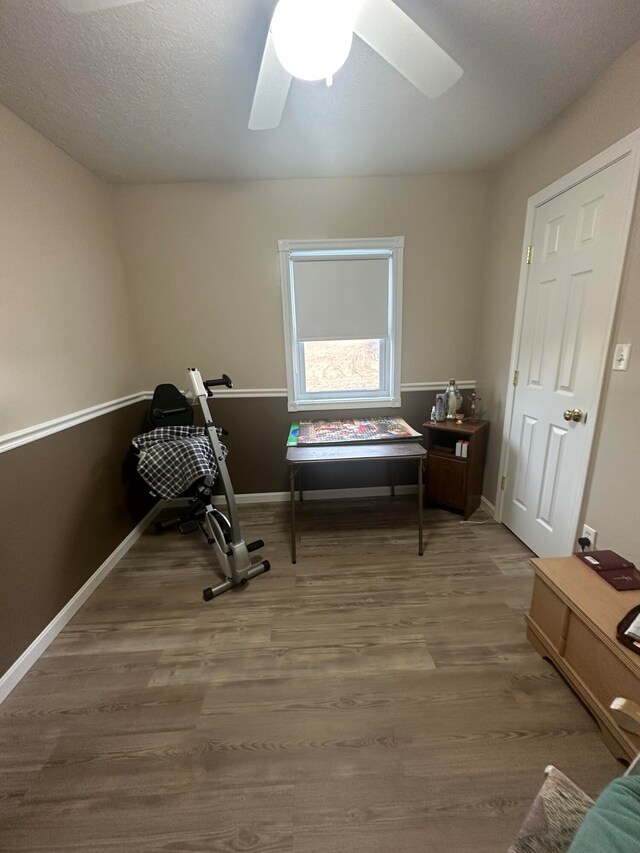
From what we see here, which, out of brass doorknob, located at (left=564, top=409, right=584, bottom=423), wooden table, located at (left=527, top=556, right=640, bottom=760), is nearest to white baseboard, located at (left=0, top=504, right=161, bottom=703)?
wooden table, located at (left=527, top=556, right=640, bottom=760)

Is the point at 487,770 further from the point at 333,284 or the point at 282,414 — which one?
the point at 333,284

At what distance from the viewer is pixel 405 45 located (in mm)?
1136

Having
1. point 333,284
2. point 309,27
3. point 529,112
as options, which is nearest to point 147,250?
point 333,284

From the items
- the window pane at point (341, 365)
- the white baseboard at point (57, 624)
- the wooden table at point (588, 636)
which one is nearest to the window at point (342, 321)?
the window pane at point (341, 365)

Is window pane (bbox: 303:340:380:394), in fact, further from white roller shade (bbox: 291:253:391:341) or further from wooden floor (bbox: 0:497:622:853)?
wooden floor (bbox: 0:497:622:853)

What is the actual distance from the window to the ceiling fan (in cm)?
144

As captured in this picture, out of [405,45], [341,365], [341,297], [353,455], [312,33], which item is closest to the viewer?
[312,33]

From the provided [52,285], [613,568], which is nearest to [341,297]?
[52,285]

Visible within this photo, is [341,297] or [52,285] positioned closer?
[52,285]

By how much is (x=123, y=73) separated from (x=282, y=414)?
2.15 meters

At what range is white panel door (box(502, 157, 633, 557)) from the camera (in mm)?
1650

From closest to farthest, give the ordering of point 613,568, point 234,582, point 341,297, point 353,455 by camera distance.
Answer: point 613,568
point 234,582
point 353,455
point 341,297

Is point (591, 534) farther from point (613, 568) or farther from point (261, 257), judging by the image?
point (261, 257)

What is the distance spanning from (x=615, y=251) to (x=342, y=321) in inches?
67.6
